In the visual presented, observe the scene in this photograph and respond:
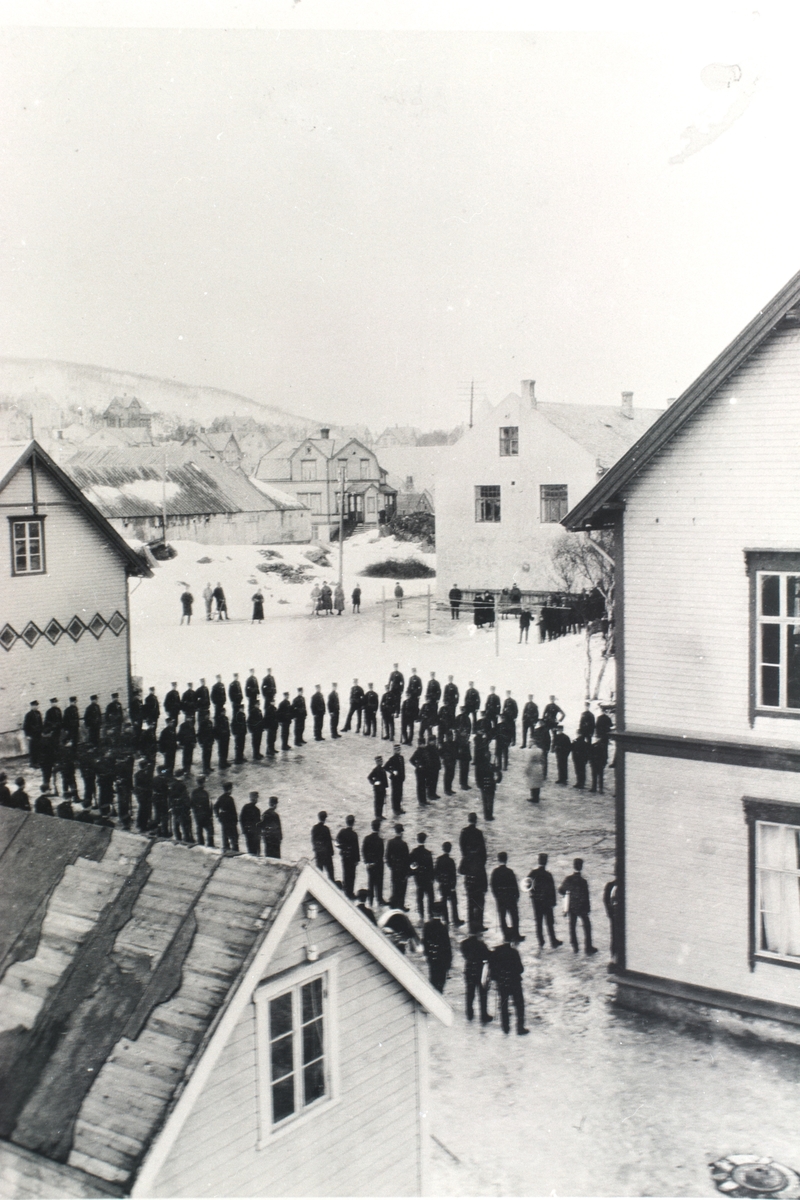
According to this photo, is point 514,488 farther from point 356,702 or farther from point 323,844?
point 323,844

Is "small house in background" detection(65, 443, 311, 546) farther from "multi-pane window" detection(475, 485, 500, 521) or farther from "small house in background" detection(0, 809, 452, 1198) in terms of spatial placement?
"small house in background" detection(0, 809, 452, 1198)

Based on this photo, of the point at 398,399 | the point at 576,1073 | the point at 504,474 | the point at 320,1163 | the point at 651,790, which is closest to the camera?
the point at 320,1163

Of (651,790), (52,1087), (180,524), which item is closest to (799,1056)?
(651,790)

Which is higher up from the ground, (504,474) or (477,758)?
(504,474)

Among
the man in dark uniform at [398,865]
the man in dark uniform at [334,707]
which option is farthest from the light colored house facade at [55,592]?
the man in dark uniform at [398,865]

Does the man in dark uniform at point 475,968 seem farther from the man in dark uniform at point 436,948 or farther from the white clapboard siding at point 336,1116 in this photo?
the white clapboard siding at point 336,1116

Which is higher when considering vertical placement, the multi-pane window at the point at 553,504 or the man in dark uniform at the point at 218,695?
the multi-pane window at the point at 553,504

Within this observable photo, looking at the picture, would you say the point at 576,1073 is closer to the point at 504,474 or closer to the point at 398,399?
the point at 398,399
